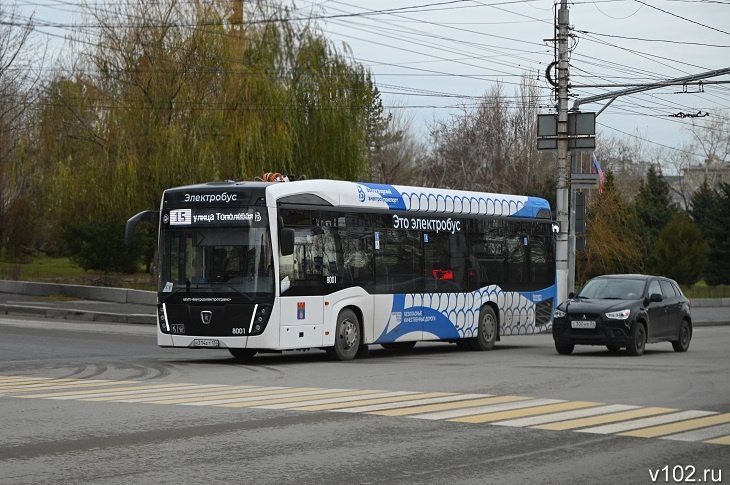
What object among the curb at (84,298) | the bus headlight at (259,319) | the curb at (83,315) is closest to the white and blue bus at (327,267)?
the bus headlight at (259,319)

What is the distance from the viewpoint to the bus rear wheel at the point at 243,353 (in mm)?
21547

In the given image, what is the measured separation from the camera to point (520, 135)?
74.0 m

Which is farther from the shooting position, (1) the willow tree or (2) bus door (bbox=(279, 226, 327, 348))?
(1) the willow tree

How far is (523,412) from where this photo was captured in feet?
41.7

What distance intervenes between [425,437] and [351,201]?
37.5 feet

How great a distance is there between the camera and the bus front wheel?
21.1 metres

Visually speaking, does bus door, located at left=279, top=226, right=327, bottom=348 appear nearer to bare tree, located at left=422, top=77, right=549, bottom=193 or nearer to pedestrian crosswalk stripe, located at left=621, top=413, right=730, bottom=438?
pedestrian crosswalk stripe, located at left=621, top=413, right=730, bottom=438

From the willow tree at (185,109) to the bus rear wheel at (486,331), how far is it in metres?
14.3

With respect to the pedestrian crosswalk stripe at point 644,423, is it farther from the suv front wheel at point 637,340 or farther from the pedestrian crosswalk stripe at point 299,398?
the suv front wheel at point 637,340

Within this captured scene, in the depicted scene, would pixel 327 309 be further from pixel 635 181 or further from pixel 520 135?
pixel 635 181

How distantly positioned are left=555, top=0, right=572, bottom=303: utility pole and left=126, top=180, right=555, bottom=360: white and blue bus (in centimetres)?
619

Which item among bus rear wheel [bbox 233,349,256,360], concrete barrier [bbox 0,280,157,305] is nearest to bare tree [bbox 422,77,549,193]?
concrete barrier [bbox 0,280,157,305]

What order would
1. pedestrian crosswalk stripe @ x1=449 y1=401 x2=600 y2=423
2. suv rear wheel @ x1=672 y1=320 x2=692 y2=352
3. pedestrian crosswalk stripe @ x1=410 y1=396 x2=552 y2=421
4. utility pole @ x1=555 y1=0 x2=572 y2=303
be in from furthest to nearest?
utility pole @ x1=555 y1=0 x2=572 y2=303, suv rear wheel @ x1=672 y1=320 x2=692 y2=352, pedestrian crosswalk stripe @ x1=410 y1=396 x2=552 y2=421, pedestrian crosswalk stripe @ x1=449 y1=401 x2=600 y2=423

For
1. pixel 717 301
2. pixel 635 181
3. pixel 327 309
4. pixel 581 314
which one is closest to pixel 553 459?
pixel 327 309
